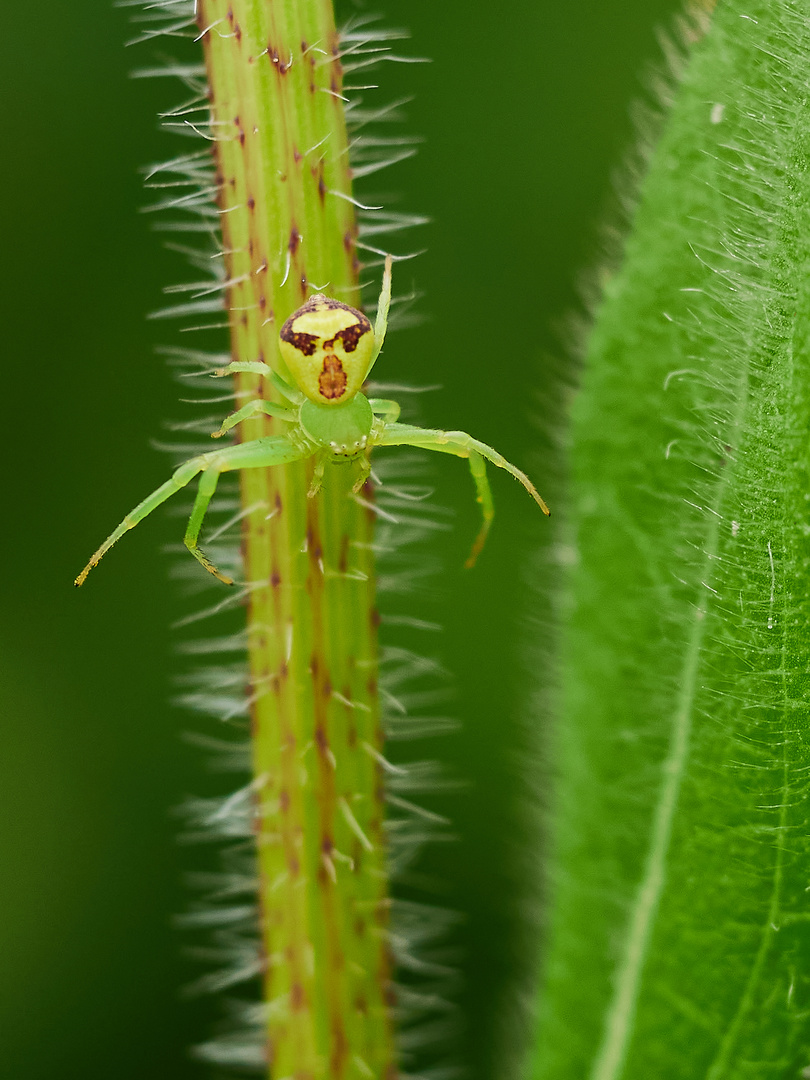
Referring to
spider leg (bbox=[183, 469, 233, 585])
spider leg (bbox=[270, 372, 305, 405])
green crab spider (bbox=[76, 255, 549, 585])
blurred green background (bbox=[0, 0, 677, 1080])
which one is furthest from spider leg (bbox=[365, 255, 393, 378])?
blurred green background (bbox=[0, 0, 677, 1080])

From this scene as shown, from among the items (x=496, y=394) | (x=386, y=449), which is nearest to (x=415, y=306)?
(x=496, y=394)

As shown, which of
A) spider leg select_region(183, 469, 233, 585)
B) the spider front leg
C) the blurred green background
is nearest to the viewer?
spider leg select_region(183, 469, 233, 585)

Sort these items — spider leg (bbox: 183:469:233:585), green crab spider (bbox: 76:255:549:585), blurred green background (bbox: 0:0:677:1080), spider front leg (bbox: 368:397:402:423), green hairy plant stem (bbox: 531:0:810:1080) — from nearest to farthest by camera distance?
1. green hairy plant stem (bbox: 531:0:810:1080)
2. green crab spider (bbox: 76:255:549:585)
3. spider leg (bbox: 183:469:233:585)
4. spider front leg (bbox: 368:397:402:423)
5. blurred green background (bbox: 0:0:677:1080)

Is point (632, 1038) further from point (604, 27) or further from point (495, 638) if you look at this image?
point (604, 27)

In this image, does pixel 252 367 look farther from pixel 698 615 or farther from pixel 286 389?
pixel 698 615

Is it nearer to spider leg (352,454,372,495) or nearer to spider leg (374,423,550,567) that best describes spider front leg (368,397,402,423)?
spider leg (374,423,550,567)

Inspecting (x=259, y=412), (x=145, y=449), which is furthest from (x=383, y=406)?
(x=145, y=449)
